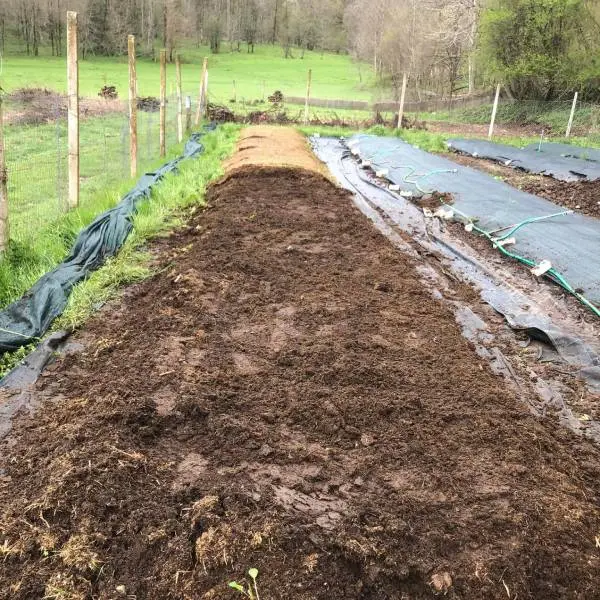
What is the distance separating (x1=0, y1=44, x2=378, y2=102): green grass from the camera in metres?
31.2

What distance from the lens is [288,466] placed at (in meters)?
2.74

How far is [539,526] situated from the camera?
2414mm

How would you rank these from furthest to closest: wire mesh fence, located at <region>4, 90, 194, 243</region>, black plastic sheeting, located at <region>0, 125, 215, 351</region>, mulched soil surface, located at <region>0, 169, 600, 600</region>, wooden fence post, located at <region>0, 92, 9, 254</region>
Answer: wire mesh fence, located at <region>4, 90, 194, 243</region>, wooden fence post, located at <region>0, 92, 9, 254</region>, black plastic sheeting, located at <region>0, 125, 215, 351</region>, mulched soil surface, located at <region>0, 169, 600, 600</region>

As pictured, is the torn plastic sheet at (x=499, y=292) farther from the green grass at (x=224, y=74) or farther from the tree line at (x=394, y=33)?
the green grass at (x=224, y=74)

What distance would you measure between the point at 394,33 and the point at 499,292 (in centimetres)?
3646

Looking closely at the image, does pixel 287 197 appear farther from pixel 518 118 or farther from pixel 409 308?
A: pixel 518 118

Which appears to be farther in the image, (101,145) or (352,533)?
(101,145)

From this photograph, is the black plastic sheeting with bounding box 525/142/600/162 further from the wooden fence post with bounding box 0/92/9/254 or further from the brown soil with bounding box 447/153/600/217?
the wooden fence post with bounding box 0/92/9/254

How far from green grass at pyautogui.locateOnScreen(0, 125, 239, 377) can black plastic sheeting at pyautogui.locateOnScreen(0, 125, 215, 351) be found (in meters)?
0.08

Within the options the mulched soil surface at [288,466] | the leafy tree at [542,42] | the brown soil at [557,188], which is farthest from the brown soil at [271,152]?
the leafy tree at [542,42]

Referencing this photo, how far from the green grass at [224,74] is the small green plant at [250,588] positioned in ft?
→ 89.0

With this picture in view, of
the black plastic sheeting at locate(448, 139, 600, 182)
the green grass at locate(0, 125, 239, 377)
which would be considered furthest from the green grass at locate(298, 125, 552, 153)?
the green grass at locate(0, 125, 239, 377)

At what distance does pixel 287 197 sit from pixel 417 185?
2637 mm

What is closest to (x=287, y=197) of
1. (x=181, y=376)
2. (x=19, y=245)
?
(x=19, y=245)
